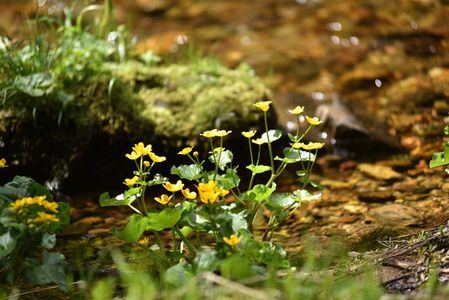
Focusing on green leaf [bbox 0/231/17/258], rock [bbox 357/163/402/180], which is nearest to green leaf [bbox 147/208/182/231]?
green leaf [bbox 0/231/17/258]

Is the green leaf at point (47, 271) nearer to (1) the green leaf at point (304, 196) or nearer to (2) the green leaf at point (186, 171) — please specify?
(2) the green leaf at point (186, 171)

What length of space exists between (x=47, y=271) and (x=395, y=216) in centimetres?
186

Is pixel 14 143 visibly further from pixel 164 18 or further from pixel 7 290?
pixel 164 18

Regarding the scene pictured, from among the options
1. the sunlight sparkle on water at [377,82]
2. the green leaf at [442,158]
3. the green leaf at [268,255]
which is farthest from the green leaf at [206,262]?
the sunlight sparkle on water at [377,82]

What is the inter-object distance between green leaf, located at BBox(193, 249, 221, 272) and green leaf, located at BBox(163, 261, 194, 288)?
0.03 m

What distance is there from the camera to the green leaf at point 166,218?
1771 millimetres

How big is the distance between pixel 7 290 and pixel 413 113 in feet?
10.9

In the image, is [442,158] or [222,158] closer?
[442,158]

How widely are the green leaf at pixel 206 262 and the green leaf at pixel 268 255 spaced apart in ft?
0.62

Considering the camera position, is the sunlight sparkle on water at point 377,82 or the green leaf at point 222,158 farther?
the sunlight sparkle on water at point 377,82

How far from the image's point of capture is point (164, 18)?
20.5ft

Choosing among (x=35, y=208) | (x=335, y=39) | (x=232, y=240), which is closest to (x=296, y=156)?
(x=232, y=240)

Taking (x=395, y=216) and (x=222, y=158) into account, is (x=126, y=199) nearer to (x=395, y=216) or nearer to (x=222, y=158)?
(x=222, y=158)

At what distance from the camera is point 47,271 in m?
1.61
